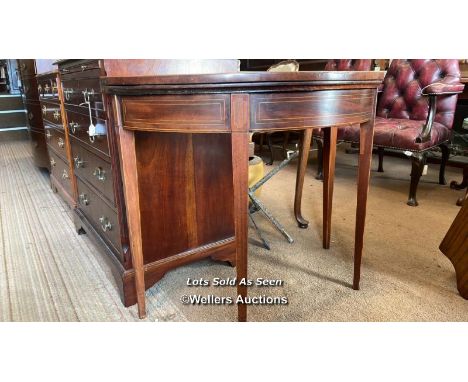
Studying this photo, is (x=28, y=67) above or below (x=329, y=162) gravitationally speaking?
above

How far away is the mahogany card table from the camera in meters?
0.88

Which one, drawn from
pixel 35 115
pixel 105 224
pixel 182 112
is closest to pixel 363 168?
pixel 182 112

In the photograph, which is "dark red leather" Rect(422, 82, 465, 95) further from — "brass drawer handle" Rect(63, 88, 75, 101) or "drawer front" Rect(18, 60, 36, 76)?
"drawer front" Rect(18, 60, 36, 76)

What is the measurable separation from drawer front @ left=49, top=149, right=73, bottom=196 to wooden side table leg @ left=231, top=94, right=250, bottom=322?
1540 millimetres

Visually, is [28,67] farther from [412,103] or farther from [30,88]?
[412,103]

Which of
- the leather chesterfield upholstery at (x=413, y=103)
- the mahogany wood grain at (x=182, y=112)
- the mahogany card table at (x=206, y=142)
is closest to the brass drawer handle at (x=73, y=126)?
the mahogany card table at (x=206, y=142)

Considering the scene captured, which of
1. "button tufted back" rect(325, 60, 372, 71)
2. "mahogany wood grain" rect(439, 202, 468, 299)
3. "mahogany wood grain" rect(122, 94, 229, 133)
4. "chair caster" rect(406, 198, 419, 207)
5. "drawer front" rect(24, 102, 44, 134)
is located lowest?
"chair caster" rect(406, 198, 419, 207)

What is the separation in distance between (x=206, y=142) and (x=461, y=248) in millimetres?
1106

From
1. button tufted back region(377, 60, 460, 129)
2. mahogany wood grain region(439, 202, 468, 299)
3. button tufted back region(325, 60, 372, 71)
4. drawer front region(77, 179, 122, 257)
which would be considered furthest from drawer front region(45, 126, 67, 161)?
button tufted back region(377, 60, 460, 129)

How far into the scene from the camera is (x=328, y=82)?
0.93 meters

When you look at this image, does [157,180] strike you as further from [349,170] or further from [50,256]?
[349,170]

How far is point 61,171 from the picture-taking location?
2.38m

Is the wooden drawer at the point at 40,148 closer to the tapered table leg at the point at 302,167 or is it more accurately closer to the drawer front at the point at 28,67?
the drawer front at the point at 28,67

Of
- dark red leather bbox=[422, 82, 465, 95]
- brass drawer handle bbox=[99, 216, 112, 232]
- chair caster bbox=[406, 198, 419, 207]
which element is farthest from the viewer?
chair caster bbox=[406, 198, 419, 207]
